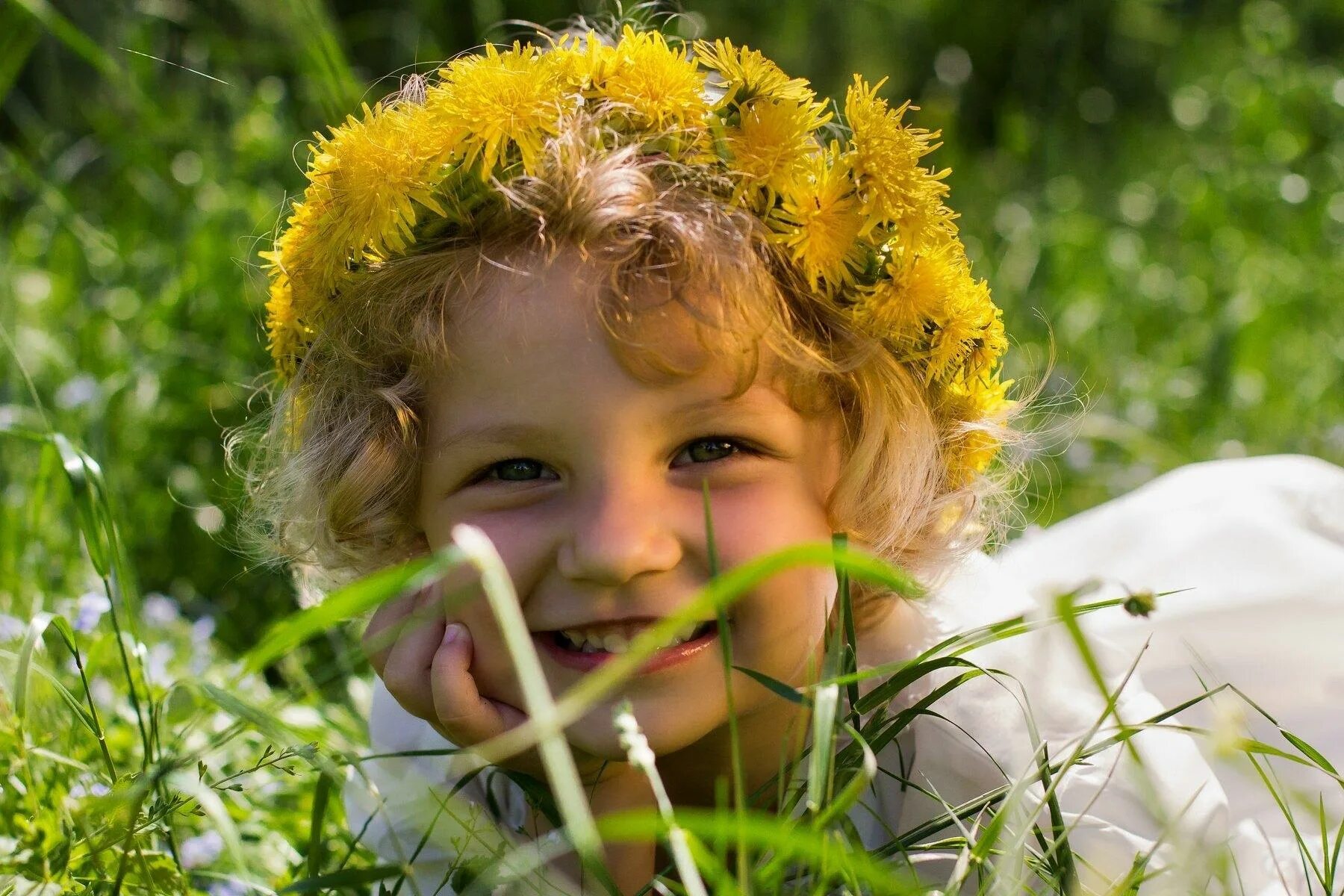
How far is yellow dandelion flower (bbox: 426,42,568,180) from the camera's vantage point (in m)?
1.62

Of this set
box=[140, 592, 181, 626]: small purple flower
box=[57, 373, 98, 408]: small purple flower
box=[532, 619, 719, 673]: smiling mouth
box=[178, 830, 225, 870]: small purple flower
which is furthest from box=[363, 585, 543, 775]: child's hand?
box=[57, 373, 98, 408]: small purple flower

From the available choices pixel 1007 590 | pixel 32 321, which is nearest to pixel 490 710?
pixel 1007 590

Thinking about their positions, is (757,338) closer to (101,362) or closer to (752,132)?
(752,132)

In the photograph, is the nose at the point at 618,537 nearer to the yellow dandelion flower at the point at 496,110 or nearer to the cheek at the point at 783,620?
the cheek at the point at 783,620

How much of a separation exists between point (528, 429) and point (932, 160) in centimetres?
340

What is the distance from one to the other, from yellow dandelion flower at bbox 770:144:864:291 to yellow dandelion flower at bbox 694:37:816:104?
8 cm

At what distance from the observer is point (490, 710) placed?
169cm

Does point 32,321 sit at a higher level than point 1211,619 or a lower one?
higher

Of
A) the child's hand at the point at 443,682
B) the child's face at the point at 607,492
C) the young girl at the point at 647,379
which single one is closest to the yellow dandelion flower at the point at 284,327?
the young girl at the point at 647,379

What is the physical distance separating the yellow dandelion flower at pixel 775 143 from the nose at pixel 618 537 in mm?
396

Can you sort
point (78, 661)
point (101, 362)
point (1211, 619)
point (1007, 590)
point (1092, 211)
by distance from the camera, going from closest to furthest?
point (78, 661) → point (1007, 590) → point (1211, 619) → point (101, 362) → point (1092, 211)

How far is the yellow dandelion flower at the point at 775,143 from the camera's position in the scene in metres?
1.63

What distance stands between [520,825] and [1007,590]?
0.86 m

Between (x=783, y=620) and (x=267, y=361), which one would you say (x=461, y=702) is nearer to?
(x=783, y=620)
